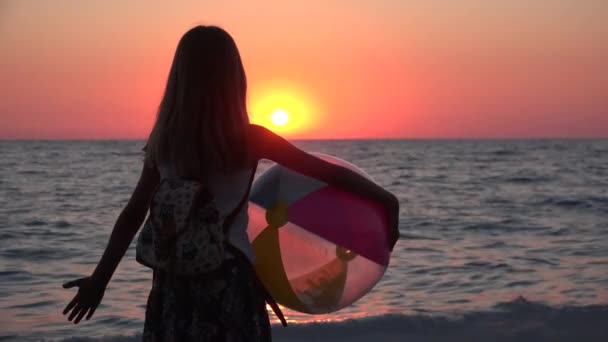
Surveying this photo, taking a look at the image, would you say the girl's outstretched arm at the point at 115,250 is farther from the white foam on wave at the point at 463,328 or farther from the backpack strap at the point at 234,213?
the white foam on wave at the point at 463,328

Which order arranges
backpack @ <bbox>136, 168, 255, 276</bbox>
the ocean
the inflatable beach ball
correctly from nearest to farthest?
backpack @ <bbox>136, 168, 255, 276</bbox> → the inflatable beach ball → the ocean

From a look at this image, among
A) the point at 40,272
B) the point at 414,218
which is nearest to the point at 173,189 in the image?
the point at 40,272

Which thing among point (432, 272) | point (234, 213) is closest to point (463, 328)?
point (432, 272)

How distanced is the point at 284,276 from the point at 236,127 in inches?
26.2

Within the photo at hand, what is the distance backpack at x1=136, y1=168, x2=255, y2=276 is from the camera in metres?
2.34

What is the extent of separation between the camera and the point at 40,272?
9.48m

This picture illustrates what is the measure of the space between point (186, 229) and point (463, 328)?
4.40 m

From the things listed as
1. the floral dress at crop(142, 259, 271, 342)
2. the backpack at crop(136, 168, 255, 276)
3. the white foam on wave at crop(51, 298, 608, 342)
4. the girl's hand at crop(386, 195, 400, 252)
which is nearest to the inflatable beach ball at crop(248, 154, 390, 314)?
the girl's hand at crop(386, 195, 400, 252)

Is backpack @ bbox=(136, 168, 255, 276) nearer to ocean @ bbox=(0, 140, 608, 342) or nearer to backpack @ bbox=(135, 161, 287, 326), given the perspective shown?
backpack @ bbox=(135, 161, 287, 326)

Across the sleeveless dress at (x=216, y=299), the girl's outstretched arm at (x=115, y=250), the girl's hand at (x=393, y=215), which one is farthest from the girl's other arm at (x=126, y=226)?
the girl's hand at (x=393, y=215)

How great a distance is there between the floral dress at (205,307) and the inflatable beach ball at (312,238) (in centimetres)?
25

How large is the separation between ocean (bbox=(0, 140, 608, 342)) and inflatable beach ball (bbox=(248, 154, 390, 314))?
10.4ft

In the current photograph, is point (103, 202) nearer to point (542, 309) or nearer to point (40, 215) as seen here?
point (40, 215)

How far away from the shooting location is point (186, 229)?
236 centimetres
